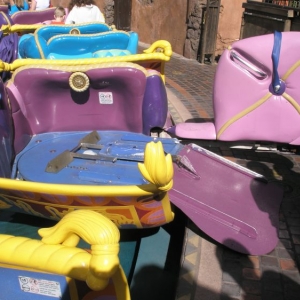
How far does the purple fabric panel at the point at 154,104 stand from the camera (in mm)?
3205

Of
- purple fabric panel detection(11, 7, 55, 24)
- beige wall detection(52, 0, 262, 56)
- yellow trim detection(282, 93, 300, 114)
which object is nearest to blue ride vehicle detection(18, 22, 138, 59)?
purple fabric panel detection(11, 7, 55, 24)

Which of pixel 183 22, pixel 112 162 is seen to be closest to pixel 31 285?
pixel 112 162

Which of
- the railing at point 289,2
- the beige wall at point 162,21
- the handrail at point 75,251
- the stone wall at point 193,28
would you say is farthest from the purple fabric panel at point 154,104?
the beige wall at point 162,21

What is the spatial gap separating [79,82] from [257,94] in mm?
1399

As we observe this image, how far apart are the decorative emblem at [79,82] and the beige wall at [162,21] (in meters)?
5.97

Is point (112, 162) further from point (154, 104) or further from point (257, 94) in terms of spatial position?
point (257, 94)

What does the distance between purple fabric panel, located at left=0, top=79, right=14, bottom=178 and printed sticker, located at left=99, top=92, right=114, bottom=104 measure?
80cm

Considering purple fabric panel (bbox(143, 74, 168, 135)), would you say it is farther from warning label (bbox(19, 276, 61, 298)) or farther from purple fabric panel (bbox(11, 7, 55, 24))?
purple fabric panel (bbox(11, 7, 55, 24))

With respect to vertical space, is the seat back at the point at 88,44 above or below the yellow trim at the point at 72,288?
above

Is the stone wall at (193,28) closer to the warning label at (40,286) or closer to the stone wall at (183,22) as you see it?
the stone wall at (183,22)

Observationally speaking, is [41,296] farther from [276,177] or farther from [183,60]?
[183,60]

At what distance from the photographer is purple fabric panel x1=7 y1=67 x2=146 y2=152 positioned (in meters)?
3.13

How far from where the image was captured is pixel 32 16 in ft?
22.6

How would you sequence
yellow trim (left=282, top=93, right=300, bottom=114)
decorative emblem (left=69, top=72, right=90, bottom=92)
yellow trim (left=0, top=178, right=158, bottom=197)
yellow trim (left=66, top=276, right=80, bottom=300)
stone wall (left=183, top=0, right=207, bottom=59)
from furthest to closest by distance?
stone wall (left=183, top=0, right=207, bottom=59) → decorative emblem (left=69, top=72, right=90, bottom=92) → yellow trim (left=282, top=93, right=300, bottom=114) → yellow trim (left=0, top=178, right=158, bottom=197) → yellow trim (left=66, top=276, right=80, bottom=300)
